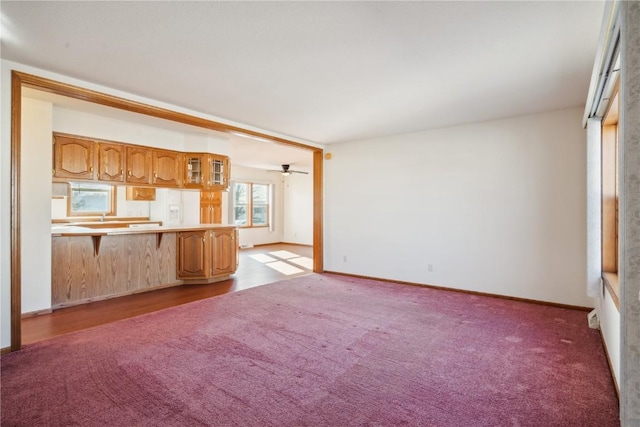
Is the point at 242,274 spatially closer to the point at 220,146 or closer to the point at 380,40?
the point at 220,146

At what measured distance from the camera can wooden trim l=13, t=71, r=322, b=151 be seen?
2.91 m

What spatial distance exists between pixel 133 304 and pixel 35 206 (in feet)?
5.20

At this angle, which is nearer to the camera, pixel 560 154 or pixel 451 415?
pixel 451 415

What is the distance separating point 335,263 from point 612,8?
16.7ft

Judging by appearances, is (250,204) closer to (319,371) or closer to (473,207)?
(473,207)

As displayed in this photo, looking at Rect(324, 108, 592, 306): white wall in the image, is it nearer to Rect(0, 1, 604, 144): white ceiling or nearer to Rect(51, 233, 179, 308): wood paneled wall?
Rect(0, 1, 604, 144): white ceiling

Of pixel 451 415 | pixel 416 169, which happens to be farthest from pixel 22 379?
pixel 416 169

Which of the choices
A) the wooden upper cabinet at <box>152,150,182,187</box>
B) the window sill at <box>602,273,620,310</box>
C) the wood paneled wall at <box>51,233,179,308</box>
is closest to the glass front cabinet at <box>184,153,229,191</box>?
the wooden upper cabinet at <box>152,150,182,187</box>

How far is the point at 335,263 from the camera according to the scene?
614 centimetres

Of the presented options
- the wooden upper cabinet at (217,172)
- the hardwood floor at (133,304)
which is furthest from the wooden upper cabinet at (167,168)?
the hardwood floor at (133,304)

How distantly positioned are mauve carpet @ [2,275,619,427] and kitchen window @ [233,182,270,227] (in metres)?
6.22

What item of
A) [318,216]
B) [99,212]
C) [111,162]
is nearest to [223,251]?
[318,216]

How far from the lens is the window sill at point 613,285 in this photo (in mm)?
2232

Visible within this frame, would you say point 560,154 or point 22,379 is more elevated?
point 560,154
